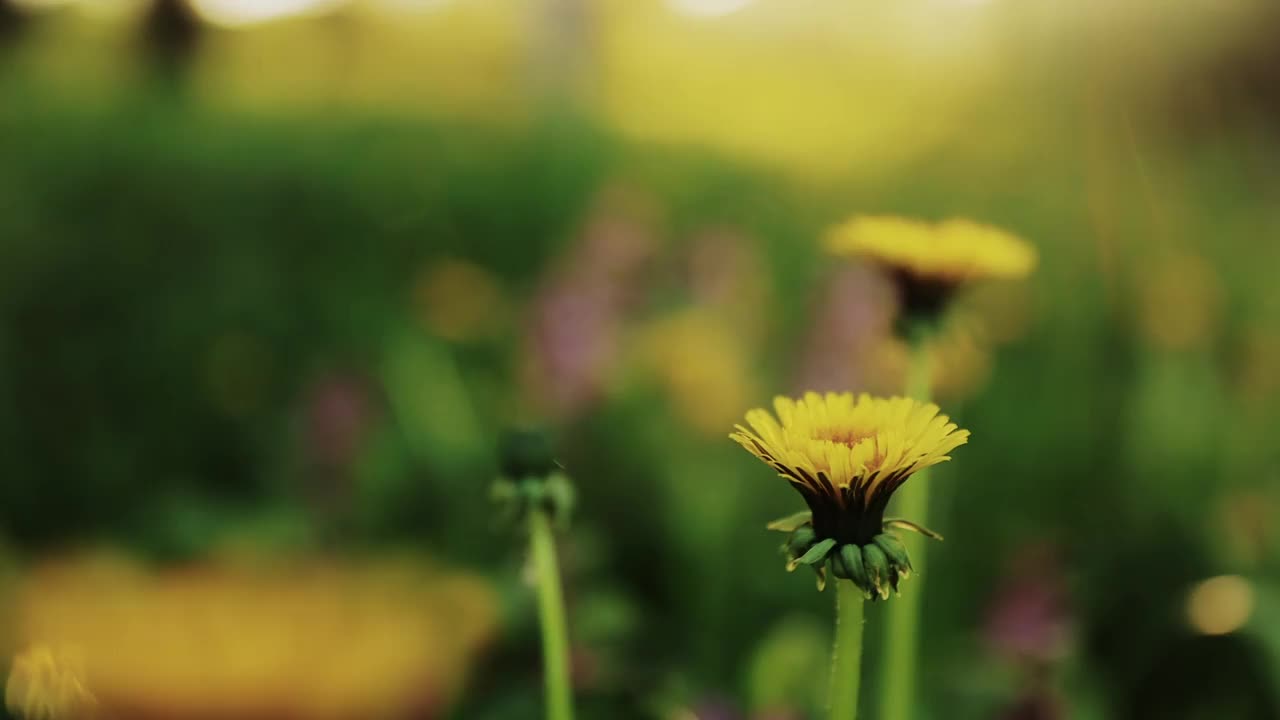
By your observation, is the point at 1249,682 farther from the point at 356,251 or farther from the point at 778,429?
the point at 356,251

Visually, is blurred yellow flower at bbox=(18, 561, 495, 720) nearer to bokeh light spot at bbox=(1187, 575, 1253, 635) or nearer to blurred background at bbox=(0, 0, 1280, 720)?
blurred background at bbox=(0, 0, 1280, 720)

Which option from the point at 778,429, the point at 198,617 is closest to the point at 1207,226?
the point at 198,617

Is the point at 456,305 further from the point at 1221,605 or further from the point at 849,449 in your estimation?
the point at 849,449

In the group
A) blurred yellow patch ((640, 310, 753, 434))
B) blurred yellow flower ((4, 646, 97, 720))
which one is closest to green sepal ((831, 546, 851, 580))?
blurred yellow flower ((4, 646, 97, 720))

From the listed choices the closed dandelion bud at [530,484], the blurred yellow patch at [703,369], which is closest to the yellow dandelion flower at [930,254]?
the closed dandelion bud at [530,484]

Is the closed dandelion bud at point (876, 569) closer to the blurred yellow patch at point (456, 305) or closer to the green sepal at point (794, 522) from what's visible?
the green sepal at point (794, 522)
